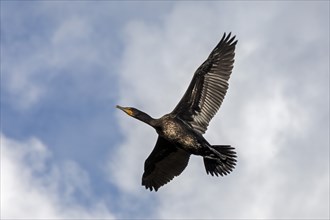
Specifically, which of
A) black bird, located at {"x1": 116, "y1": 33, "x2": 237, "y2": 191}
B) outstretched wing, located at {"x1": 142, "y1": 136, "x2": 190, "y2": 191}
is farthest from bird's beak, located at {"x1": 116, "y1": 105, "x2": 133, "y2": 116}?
outstretched wing, located at {"x1": 142, "y1": 136, "x2": 190, "y2": 191}

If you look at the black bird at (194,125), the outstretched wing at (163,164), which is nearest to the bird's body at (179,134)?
the black bird at (194,125)

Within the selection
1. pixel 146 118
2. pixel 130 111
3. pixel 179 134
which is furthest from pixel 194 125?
pixel 130 111

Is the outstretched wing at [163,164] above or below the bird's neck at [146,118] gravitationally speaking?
below

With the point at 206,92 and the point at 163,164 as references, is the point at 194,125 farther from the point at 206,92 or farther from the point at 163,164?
the point at 163,164

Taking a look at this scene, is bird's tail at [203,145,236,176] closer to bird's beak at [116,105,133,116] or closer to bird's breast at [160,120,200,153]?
bird's breast at [160,120,200,153]

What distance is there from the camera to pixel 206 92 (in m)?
20.4

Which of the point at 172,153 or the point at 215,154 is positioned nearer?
the point at 215,154

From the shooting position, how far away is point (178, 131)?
19.6m

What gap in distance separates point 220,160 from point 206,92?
179 centimetres

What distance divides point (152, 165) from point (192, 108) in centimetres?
204

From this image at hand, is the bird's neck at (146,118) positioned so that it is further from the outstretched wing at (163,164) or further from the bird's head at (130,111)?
the outstretched wing at (163,164)

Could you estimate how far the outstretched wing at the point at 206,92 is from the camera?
20312mm

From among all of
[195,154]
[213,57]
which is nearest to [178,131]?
[195,154]

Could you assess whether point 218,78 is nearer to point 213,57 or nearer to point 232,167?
point 213,57
